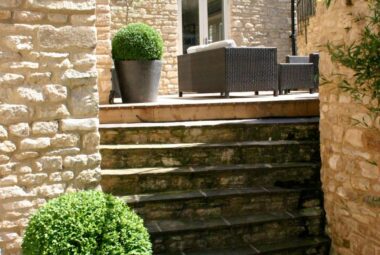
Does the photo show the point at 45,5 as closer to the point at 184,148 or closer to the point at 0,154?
the point at 0,154

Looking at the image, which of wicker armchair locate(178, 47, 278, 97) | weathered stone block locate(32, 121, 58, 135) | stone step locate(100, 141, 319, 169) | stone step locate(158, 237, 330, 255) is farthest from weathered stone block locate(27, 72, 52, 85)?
wicker armchair locate(178, 47, 278, 97)

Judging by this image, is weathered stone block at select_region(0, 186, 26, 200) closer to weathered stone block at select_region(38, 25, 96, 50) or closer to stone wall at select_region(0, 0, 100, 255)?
stone wall at select_region(0, 0, 100, 255)

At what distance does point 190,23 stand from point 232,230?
7.01 meters

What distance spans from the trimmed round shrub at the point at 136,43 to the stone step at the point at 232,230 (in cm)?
236

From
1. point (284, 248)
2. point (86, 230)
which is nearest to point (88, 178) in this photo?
point (86, 230)

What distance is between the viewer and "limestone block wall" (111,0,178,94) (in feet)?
Result: 28.8

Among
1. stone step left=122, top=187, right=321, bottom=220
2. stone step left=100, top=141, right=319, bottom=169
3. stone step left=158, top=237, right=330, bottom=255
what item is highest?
stone step left=100, top=141, right=319, bottom=169

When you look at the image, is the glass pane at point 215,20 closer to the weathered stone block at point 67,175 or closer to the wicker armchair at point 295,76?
the wicker armchair at point 295,76

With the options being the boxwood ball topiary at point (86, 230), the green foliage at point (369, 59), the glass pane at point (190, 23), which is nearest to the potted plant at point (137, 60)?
the green foliage at point (369, 59)

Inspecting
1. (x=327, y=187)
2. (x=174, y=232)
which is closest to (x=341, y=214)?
(x=327, y=187)

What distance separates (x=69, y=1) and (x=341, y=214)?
270cm

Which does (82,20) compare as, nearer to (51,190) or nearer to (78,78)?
(78,78)

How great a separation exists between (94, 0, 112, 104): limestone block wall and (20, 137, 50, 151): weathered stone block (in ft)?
8.33

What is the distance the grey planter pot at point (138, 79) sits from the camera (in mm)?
5266
